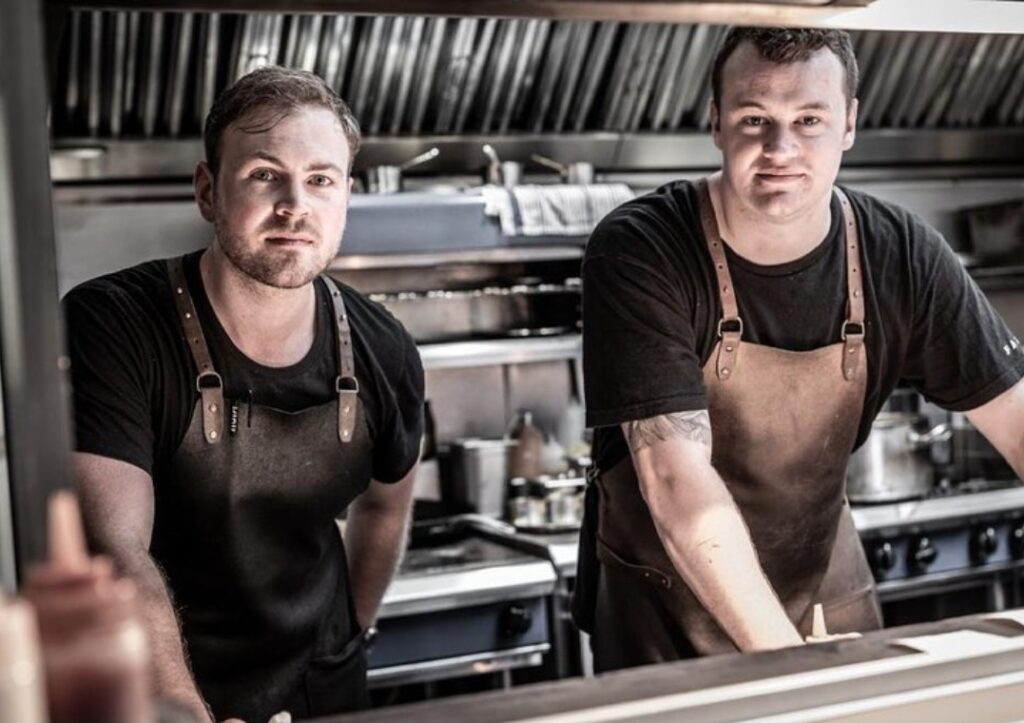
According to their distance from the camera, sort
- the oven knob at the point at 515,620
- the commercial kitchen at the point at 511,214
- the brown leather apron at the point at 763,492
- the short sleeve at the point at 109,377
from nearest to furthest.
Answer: the short sleeve at the point at 109,377 < the brown leather apron at the point at 763,492 < the oven knob at the point at 515,620 < the commercial kitchen at the point at 511,214

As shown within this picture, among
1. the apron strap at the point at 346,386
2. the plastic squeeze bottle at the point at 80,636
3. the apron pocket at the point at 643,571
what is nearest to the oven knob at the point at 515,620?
the apron pocket at the point at 643,571

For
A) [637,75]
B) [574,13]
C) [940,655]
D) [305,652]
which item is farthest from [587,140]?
[940,655]

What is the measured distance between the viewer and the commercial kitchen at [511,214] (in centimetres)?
379

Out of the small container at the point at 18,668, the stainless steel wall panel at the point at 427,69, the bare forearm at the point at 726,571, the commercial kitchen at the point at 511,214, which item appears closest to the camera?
the small container at the point at 18,668

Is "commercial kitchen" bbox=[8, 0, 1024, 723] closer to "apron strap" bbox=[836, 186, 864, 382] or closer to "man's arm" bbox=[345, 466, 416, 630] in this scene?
"man's arm" bbox=[345, 466, 416, 630]

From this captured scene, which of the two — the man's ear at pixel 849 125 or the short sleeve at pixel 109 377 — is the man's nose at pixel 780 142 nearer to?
the man's ear at pixel 849 125

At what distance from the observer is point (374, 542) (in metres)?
2.74

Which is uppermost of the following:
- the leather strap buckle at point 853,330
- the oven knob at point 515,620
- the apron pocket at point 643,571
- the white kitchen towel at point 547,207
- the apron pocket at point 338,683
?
the white kitchen towel at point 547,207

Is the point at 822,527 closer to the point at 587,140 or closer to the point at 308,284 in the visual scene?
the point at 308,284

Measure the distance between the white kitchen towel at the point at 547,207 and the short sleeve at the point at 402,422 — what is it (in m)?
1.60

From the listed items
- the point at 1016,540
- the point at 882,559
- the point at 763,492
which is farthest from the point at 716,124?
the point at 1016,540

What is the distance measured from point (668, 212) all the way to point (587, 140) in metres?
2.21

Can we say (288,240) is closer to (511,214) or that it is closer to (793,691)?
(793,691)

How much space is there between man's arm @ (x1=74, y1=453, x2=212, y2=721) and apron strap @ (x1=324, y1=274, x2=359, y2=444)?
446 millimetres
